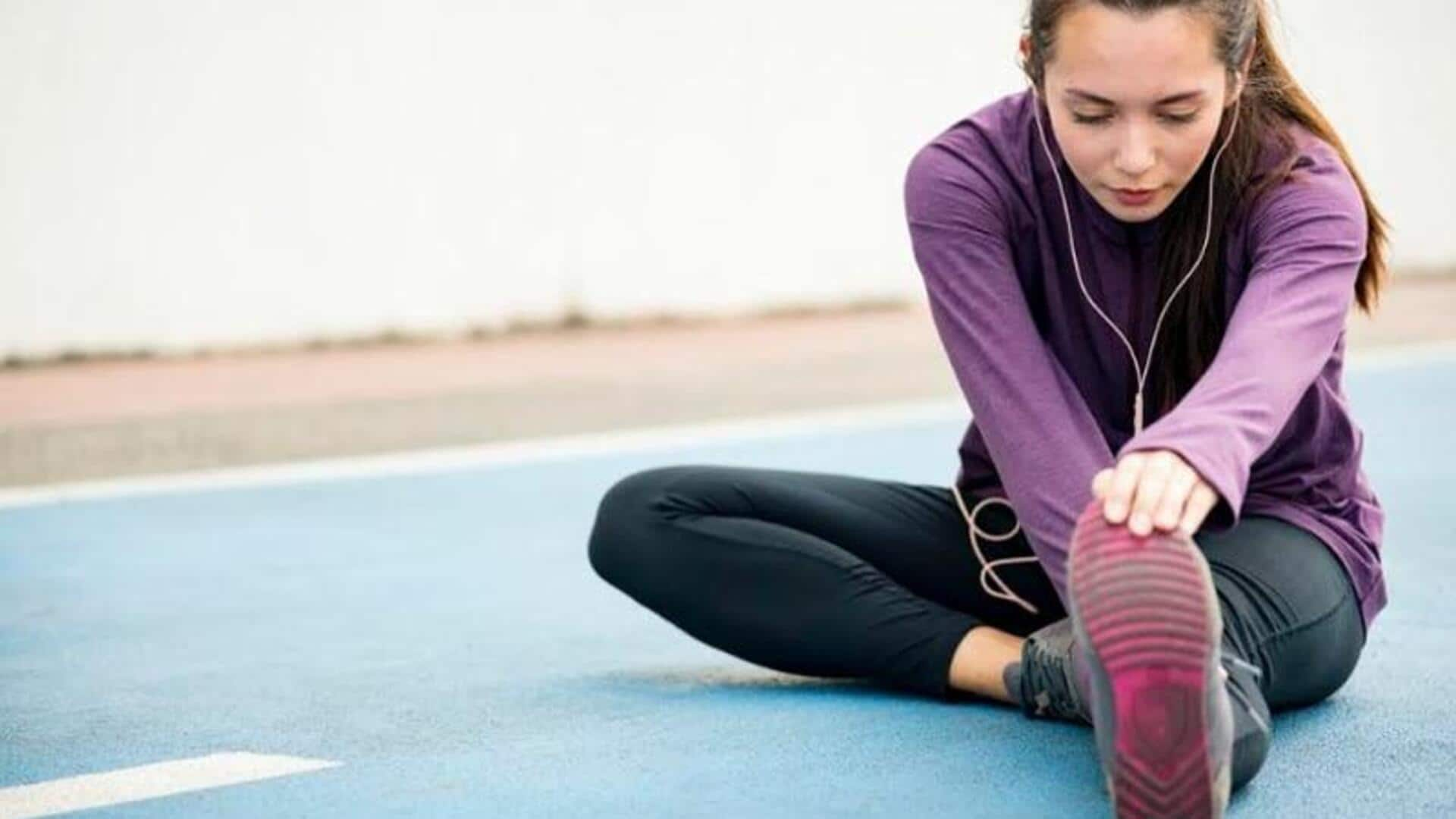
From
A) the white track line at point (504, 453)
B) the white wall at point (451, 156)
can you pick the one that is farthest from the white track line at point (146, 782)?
the white wall at point (451, 156)

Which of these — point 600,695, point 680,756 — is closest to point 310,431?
point 600,695

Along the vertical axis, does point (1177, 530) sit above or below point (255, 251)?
above

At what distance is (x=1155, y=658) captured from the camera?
6.97 feet

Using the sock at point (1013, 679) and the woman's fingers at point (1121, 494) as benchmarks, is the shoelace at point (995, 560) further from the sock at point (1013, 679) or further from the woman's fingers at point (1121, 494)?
the woman's fingers at point (1121, 494)

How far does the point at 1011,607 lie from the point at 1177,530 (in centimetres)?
89

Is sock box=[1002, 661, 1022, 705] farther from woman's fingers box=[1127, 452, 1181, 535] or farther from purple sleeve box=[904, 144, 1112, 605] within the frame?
woman's fingers box=[1127, 452, 1181, 535]

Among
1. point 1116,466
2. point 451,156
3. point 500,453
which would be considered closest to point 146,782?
point 1116,466

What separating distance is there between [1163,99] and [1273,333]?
9.9 inches

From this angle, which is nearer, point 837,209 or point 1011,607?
point 1011,607

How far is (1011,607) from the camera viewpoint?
3.04 meters

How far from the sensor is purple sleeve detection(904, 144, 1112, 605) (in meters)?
2.61

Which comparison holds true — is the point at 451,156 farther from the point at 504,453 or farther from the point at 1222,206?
the point at 1222,206

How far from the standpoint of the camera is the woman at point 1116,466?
2.17 metres

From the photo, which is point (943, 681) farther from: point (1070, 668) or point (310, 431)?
point (310, 431)
